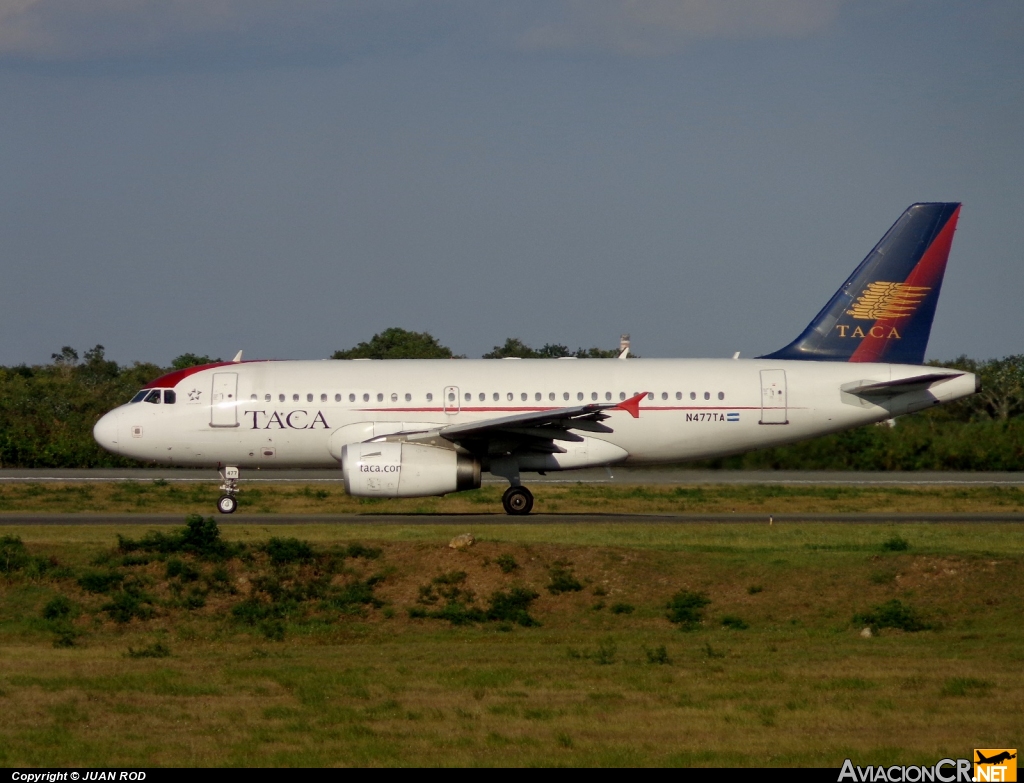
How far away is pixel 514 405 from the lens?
92.4 feet

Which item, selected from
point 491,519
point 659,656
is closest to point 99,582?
point 659,656

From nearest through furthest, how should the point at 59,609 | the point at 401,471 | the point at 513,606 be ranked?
the point at 59,609, the point at 513,606, the point at 401,471

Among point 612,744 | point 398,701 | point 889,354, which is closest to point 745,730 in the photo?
point 612,744

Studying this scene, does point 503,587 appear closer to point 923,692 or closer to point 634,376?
point 923,692

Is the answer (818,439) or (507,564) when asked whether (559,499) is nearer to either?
(818,439)

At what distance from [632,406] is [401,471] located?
5.30 meters

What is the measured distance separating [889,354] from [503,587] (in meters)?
15.0

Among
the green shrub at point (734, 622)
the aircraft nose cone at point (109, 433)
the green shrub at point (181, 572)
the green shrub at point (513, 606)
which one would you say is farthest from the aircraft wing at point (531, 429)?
the green shrub at point (734, 622)

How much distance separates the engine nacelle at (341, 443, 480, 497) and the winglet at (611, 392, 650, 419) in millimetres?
3594

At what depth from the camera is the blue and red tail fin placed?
29.7 meters

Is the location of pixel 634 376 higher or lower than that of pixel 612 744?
higher

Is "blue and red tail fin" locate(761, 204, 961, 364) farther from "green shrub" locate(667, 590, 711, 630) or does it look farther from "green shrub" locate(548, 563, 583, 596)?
"green shrub" locate(667, 590, 711, 630)

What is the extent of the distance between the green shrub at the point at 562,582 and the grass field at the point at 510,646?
0.17 ft

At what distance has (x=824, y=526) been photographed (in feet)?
81.1
